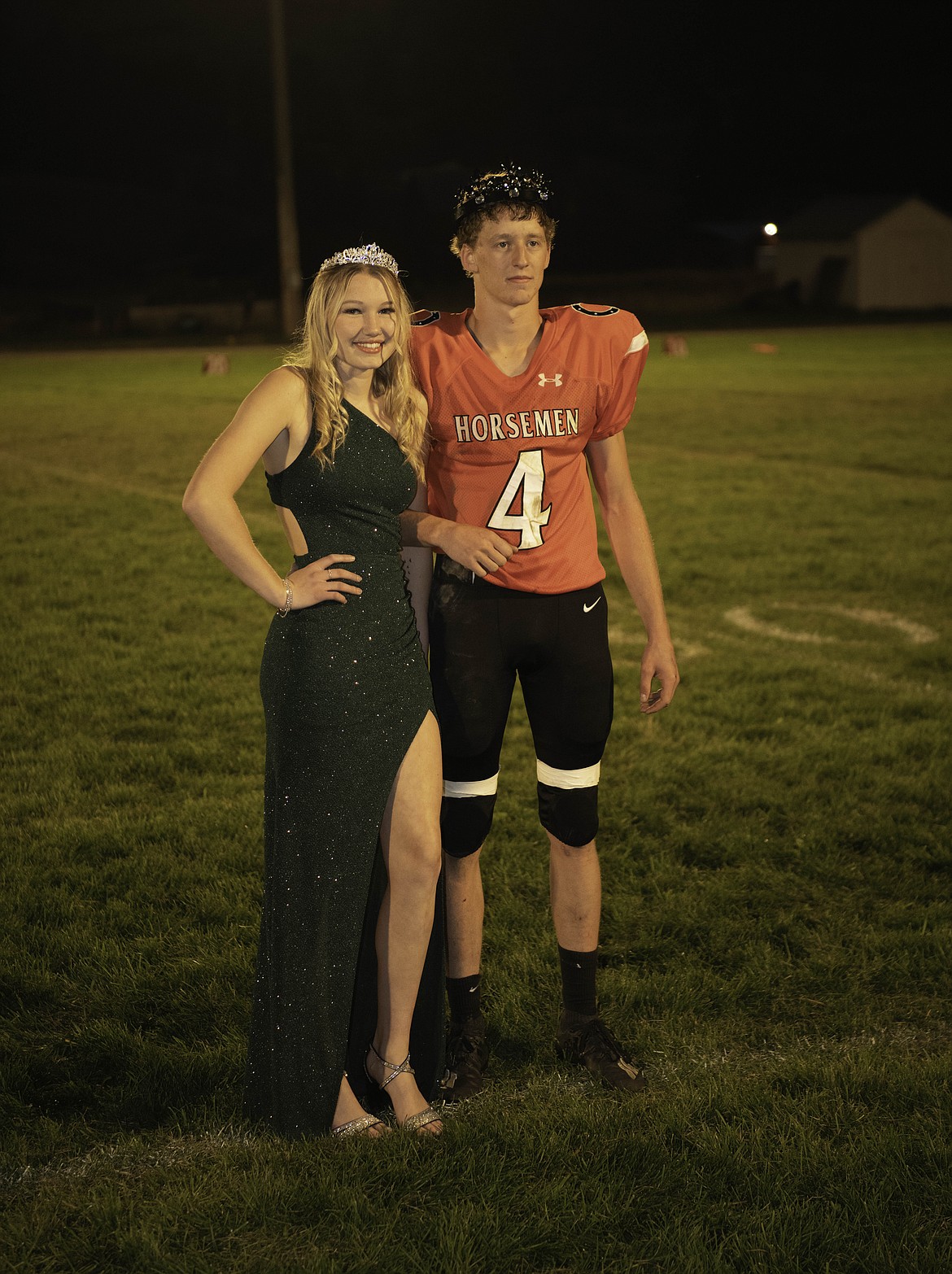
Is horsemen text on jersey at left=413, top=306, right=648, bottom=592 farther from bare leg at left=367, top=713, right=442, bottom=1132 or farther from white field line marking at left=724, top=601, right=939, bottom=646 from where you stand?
white field line marking at left=724, top=601, right=939, bottom=646

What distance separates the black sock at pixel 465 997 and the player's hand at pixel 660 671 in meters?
0.78

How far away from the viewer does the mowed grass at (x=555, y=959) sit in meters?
2.63

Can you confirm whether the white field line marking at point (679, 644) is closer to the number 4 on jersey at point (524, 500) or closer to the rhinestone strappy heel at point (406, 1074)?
the number 4 on jersey at point (524, 500)

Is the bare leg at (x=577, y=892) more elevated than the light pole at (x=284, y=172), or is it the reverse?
the light pole at (x=284, y=172)

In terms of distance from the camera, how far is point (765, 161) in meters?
75.4

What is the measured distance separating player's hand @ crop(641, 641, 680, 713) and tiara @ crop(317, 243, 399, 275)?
1.09m

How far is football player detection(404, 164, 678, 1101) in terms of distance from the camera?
3.04 m

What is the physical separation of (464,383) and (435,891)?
1.13 metres

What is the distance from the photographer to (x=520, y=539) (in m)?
3.07

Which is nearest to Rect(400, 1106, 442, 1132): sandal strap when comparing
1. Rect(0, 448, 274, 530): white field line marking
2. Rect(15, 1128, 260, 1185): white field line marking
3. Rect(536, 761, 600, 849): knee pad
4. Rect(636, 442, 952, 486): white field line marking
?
Rect(15, 1128, 260, 1185): white field line marking

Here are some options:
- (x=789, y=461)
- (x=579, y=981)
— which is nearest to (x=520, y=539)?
(x=579, y=981)

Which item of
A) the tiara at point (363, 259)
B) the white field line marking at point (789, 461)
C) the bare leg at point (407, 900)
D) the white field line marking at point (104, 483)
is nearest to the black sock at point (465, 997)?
the bare leg at point (407, 900)

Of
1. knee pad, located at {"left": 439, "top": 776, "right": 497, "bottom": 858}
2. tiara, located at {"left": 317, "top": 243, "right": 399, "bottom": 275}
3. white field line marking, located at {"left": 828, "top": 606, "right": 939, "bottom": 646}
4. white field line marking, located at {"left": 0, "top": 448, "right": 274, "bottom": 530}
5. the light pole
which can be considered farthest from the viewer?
the light pole

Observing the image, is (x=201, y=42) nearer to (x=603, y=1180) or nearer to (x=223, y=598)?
(x=223, y=598)
